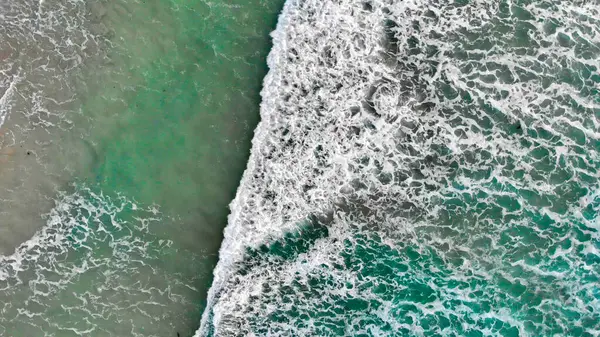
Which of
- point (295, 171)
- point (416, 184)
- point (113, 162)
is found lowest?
point (416, 184)

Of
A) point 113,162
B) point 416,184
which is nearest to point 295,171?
point 416,184

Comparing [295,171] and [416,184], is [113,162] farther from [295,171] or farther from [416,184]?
[416,184]

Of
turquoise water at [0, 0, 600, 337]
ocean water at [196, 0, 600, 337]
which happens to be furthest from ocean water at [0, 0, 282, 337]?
ocean water at [196, 0, 600, 337]

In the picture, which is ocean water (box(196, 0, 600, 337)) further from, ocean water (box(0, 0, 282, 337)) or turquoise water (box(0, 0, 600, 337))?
ocean water (box(0, 0, 282, 337))

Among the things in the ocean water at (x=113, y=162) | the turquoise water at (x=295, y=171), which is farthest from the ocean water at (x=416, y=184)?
the ocean water at (x=113, y=162)

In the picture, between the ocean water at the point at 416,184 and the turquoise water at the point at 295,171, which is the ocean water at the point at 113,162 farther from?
the ocean water at the point at 416,184

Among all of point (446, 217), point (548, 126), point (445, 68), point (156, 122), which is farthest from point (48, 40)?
point (548, 126)

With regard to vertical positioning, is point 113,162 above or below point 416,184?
above
